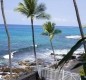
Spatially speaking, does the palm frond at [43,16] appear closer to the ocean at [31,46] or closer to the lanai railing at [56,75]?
the ocean at [31,46]

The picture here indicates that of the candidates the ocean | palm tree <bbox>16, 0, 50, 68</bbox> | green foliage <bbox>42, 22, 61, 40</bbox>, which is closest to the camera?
palm tree <bbox>16, 0, 50, 68</bbox>

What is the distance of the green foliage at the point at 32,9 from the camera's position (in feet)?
71.0

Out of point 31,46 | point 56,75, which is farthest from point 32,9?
point 31,46

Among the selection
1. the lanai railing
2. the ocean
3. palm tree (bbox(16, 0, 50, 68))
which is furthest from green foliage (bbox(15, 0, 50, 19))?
the lanai railing

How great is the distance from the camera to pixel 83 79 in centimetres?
175

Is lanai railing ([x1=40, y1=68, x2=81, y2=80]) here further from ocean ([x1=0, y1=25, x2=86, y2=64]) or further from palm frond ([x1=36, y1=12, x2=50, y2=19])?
palm frond ([x1=36, y1=12, x2=50, y2=19])

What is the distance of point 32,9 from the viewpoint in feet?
71.2

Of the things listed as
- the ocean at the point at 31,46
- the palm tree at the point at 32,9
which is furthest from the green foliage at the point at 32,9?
the ocean at the point at 31,46

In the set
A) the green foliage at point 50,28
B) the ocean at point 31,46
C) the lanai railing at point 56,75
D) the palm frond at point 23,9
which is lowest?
the ocean at point 31,46

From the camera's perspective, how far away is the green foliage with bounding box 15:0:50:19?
Result: 21641 mm

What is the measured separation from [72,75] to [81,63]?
7.54 m

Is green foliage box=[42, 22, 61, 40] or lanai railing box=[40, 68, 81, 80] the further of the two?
green foliage box=[42, 22, 61, 40]

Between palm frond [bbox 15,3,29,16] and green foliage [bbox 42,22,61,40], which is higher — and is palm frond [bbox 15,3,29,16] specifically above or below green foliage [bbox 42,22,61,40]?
above

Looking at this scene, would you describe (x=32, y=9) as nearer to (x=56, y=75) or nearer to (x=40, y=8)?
(x=40, y=8)
